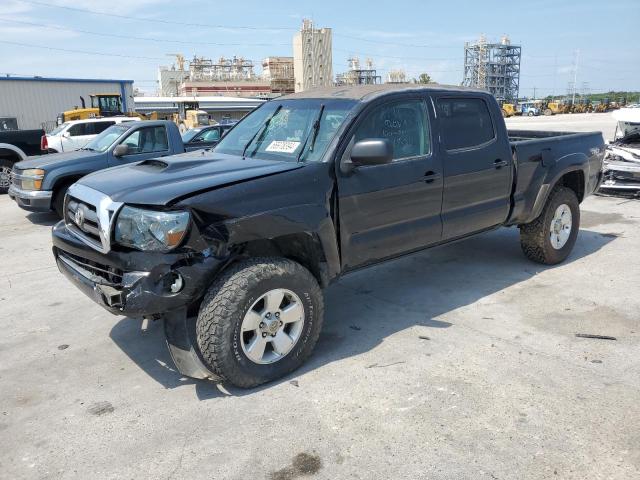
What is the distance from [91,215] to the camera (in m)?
3.45

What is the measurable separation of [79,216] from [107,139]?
21.7 ft

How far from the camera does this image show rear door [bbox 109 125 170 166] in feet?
30.4

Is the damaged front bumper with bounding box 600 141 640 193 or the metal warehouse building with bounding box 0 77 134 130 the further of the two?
the metal warehouse building with bounding box 0 77 134 130

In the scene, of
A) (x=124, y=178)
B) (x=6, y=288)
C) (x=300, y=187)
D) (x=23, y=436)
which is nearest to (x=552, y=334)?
(x=300, y=187)

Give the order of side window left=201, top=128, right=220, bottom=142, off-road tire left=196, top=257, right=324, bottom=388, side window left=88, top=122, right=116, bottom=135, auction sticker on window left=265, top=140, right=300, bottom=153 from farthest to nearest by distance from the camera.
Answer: side window left=88, top=122, right=116, bottom=135 → side window left=201, top=128, right=220, bottom=142 → auction sticker on window left=265, top=140, right=300, bottom=153 → off-road tire left=196, top=257, right=324, bottom=388

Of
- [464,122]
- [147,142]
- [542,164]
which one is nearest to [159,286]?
[464,122]

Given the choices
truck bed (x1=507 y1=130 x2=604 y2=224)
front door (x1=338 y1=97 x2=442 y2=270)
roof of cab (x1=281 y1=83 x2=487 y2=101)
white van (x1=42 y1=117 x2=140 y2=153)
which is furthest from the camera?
white van (x1=42 y1=117 x2=140 y2=153)

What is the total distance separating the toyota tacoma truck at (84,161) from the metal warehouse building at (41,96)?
22.5m

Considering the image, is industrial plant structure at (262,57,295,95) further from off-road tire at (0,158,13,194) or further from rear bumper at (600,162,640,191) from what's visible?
rear bumper at (600,162,640,191)

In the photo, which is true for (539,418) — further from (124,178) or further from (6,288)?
(6,288)

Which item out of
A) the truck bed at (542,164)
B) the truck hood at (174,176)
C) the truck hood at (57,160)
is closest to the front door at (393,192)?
the truck hood at (174,176)

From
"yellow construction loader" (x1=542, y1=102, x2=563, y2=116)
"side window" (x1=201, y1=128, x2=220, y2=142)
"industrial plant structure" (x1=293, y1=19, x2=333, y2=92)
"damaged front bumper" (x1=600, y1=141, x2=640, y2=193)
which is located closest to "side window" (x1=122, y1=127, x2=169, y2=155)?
"side window" (x1=201, y1=128, x2=220, y2=142)

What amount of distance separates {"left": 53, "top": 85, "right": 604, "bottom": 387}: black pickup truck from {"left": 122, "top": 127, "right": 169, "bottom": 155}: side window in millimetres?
5159

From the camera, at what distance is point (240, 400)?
333 centimetres
